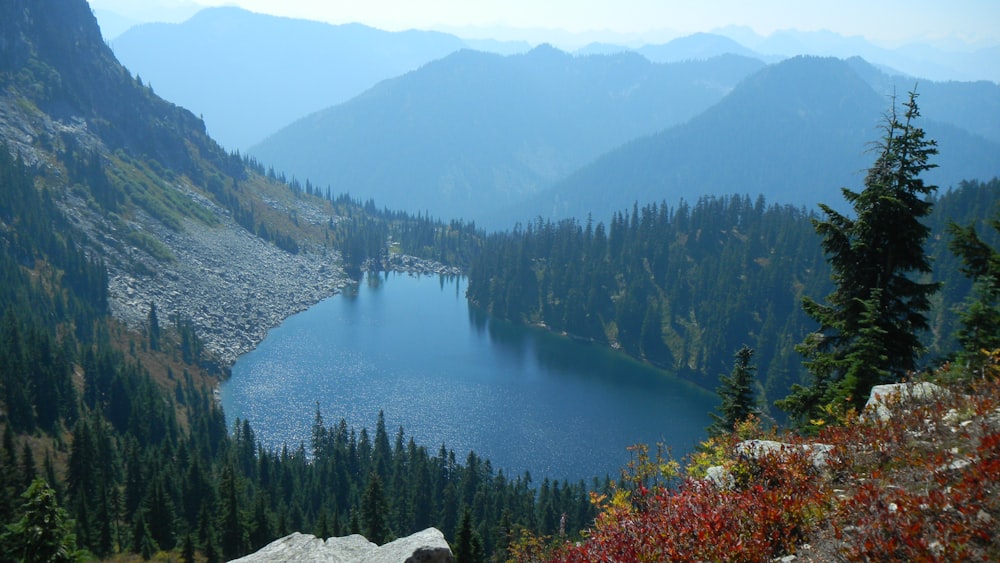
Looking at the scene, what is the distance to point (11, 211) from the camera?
14225cm

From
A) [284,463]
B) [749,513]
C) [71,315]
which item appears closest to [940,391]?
[749,513]

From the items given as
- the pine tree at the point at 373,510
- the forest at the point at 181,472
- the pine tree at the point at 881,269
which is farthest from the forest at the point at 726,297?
the pine tree at the point at 881,269

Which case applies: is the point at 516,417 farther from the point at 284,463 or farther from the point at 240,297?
the point at 240,297

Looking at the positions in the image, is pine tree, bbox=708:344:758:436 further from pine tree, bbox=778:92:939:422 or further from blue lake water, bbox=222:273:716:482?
blue lake water, bbox=222:273:716:482

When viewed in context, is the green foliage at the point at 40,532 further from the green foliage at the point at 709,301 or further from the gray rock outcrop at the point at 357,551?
the green foliage at the point at 709,301

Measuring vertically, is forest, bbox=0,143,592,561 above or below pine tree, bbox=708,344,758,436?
below

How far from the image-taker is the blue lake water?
104438 millimetres

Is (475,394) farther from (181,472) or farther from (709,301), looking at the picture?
(709,301)

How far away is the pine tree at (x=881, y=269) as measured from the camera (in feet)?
72.7

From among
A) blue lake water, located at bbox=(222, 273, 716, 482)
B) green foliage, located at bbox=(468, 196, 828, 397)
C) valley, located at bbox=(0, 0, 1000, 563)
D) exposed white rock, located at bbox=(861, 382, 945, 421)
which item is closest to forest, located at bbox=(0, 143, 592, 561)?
valley, located at bbox=(0, 0, 1000, 563)

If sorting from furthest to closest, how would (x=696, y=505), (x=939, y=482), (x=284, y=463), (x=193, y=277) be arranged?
→ (x=193, y=277) < (x=284, y=463) < (x=696, y=505) < (x=939, y=482)

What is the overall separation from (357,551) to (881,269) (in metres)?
21.3

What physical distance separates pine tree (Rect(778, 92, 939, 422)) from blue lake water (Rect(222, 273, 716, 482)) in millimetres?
69021

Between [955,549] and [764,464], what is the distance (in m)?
4.29
